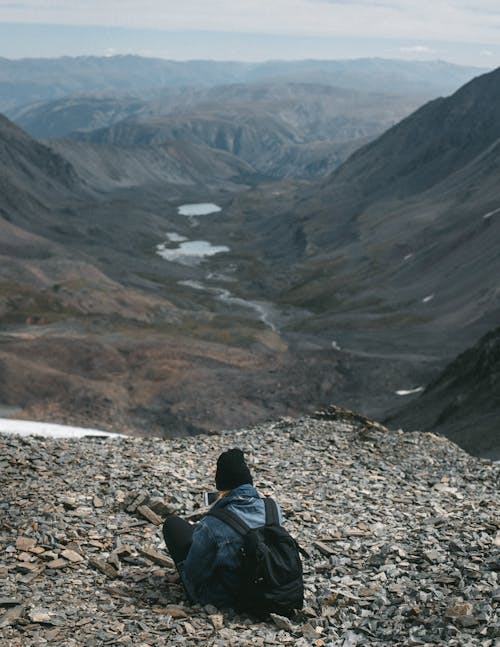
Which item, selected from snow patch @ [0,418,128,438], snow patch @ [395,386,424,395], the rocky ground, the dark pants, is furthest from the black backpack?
snow patch @ [395,386,424,395]

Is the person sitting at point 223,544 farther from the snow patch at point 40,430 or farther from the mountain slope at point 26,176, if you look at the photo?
the mountain slope at point 26,176

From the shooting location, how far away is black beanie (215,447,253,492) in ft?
Result: 30.2

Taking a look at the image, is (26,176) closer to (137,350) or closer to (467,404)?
(137,350)

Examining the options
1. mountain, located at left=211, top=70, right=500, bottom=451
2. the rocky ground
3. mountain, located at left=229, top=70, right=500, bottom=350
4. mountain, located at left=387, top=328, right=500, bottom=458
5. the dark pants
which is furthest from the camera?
mountain, located at left=229, top=70, right=500, bottom=350

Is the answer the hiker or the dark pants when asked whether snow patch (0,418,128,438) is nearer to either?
the dark pants

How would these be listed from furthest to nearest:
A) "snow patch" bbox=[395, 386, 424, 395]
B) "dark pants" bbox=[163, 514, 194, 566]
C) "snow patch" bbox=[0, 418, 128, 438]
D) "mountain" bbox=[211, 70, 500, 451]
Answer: "mountain" bbox=[211, 70, 500, 451] < "snow patch" bbox=[395, 386, 424, 395] < "snow patch" bbox=[0, 418, 128, 438] < "dark pants" bbox=[163, 514, 194, 566]

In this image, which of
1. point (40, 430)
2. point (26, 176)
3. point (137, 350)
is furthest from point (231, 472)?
point (26, 176)

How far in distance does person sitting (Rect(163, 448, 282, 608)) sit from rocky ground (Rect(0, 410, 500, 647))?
24 cm

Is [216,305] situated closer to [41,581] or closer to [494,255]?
[494,255]

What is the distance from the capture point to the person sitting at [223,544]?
9016 mm

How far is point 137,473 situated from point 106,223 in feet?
507

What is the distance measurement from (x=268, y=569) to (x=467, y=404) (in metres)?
29.4

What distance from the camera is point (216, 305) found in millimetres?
98562

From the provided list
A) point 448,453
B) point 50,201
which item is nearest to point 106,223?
point 50,201
